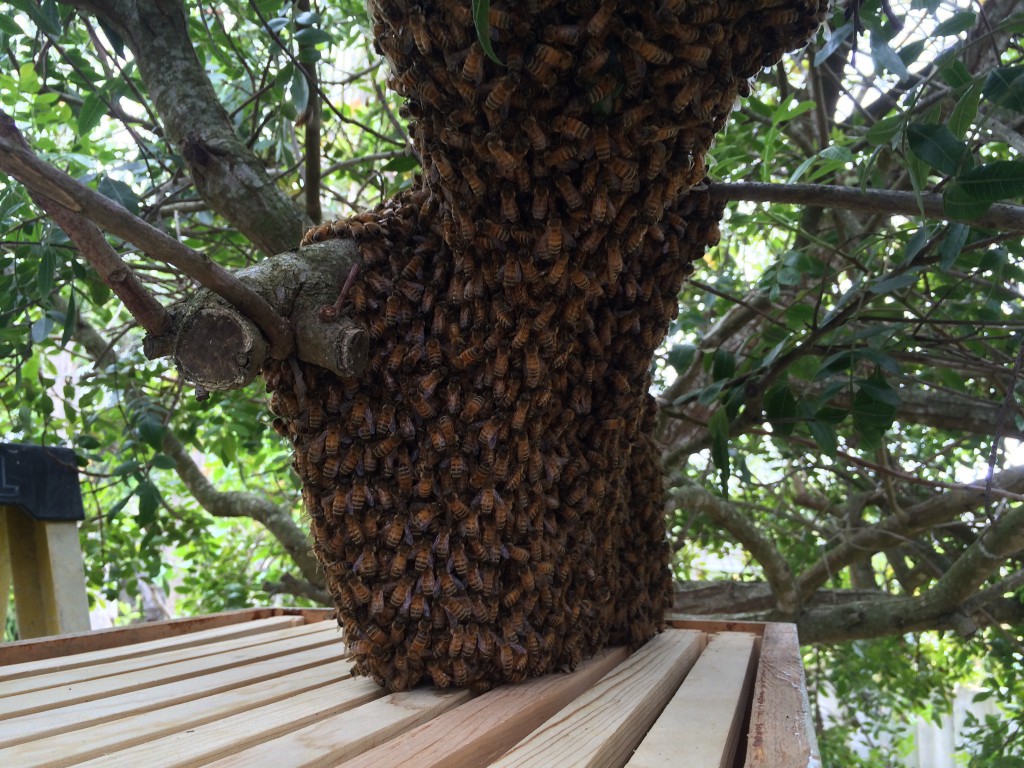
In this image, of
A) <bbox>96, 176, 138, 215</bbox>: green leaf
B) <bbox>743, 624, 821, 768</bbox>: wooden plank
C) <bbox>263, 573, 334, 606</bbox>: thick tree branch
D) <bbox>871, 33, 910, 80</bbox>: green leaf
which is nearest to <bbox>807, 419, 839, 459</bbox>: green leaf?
<bbox>743, 624, 821, 768</bbox>: wooden plank

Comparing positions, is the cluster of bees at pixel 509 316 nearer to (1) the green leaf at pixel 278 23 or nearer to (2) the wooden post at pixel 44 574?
(1) the green leaf at pixel 278 23

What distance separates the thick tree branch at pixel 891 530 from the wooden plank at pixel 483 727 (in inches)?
100

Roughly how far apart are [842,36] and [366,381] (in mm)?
1416

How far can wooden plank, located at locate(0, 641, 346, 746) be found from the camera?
1.42 meters

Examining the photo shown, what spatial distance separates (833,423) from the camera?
2359mm

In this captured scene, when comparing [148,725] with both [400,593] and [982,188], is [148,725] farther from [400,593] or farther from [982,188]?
[982,188]

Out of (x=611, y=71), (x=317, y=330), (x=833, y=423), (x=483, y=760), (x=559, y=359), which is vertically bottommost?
(x=483, y=760)

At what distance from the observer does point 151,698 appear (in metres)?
1.65

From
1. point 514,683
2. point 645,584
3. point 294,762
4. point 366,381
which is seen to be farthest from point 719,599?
point 294,762

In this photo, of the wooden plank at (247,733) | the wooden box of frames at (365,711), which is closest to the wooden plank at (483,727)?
the wooden box of frames at (365,711)

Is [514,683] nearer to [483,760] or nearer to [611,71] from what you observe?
[483,760]

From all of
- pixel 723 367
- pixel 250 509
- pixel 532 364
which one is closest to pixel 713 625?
pixel 723 367

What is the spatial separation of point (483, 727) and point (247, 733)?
1.32 ft

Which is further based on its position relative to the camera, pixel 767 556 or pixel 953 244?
pixel 767 556
